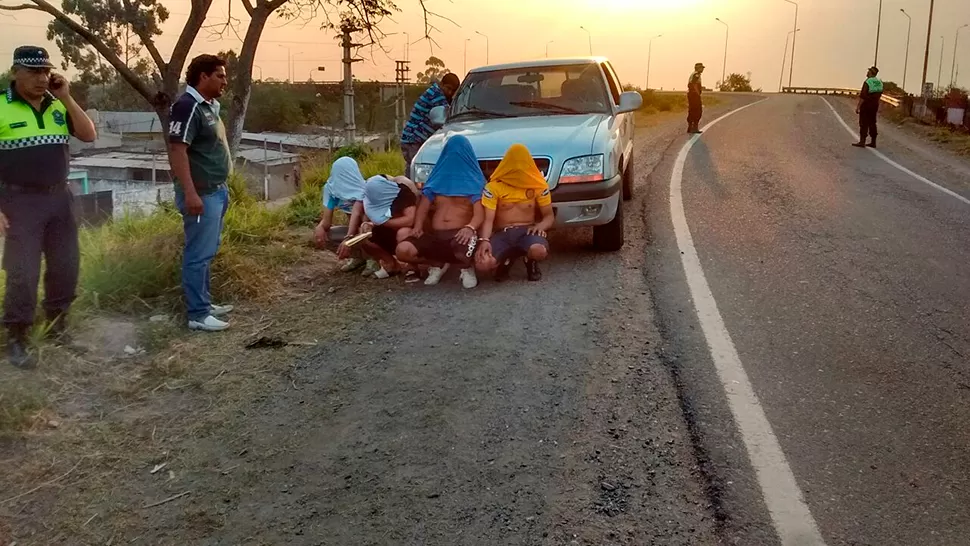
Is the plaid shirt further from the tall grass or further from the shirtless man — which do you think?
the shirtless man

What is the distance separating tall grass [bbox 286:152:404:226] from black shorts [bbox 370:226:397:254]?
2.75 meters

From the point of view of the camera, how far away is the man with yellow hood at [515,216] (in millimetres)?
6512

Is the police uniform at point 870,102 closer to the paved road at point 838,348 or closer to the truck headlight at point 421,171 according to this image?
the paved road at point 838,348

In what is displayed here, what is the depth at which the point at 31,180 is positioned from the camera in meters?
4.73

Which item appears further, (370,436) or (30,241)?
(30,241)

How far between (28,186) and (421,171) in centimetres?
332

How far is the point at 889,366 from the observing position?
15.3 ft

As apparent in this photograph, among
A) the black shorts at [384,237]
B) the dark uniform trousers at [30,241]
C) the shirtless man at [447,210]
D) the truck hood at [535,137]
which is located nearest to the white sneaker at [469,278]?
the shirtless man at [447,210]

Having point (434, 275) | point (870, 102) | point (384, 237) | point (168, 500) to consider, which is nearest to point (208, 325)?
point (384, 237)

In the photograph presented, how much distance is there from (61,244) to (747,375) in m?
4.15

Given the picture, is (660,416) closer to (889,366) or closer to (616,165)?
(889,366)

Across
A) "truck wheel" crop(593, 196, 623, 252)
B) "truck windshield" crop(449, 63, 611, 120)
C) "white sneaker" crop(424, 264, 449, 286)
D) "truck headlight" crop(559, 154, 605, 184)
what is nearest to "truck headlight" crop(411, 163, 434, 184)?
"white sneaker" crop(424, 264, 449, 286)

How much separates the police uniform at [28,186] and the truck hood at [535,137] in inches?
125

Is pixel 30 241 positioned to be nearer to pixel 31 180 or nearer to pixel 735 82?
pixel 31 180
